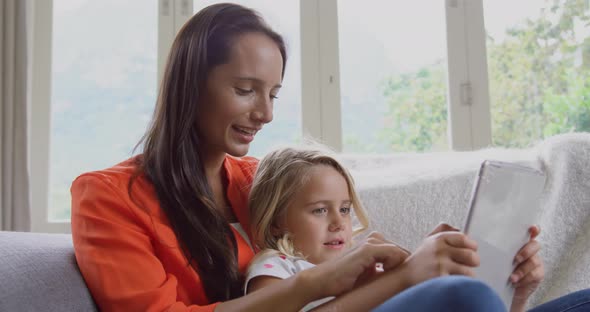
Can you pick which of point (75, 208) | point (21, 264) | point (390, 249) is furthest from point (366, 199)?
point (21, 264)

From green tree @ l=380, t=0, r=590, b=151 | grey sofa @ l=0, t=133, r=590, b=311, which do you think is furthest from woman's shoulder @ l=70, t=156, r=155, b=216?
green tree @ l=380, t=0, r=590, b=151

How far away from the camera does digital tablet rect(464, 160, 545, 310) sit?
78 cm

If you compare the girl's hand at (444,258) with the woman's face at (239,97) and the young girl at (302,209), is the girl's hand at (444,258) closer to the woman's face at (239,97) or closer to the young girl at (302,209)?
the young girl at (302,209)

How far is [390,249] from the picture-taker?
85cm

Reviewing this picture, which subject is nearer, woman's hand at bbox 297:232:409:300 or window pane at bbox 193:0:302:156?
woman's hand at bbox 297:232:409:300

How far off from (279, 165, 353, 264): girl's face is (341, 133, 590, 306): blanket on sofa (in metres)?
0.24

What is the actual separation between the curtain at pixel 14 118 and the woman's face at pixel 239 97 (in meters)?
1.63

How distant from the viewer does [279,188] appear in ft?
4.01

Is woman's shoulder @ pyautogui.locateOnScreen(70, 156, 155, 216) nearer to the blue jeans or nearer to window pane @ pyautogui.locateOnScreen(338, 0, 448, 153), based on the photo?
the blue jeans

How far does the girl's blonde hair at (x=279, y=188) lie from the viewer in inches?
48.1

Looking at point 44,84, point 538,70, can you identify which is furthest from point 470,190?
point 44,84

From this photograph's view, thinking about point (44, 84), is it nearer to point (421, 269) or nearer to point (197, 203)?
point (197, 203)

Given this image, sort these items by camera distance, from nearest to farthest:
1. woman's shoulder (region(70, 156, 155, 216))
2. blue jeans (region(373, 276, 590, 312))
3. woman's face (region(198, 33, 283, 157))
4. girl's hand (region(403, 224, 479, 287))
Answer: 1. blue jeans (region(373, 276, 590, 312))
2. girl's hand (region(403, 224, 479, 287))
3. woman's shoulder (region(70, 156, 155, 216))
4. woman's face (region(198, 33, 283, 157))

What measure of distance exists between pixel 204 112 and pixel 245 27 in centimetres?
21
